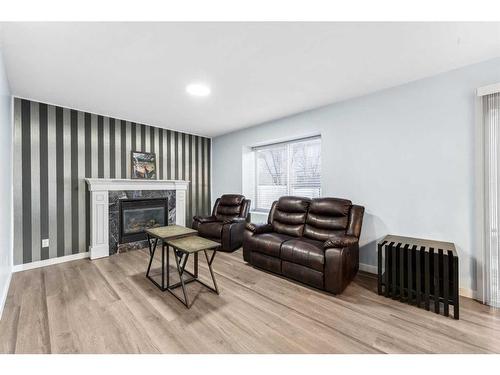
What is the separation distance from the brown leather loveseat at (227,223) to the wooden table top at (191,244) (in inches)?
50.9

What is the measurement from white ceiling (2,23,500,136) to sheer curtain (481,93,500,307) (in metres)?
0.58

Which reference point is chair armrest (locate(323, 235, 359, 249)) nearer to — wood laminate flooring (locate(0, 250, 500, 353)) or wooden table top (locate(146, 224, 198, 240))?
wood laminate flooring (locate(0, 250, 500, 353))

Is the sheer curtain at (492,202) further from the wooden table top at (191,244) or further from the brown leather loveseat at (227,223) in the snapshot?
the brown leather loveseat at (227,223)

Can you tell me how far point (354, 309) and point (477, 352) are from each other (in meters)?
0.79

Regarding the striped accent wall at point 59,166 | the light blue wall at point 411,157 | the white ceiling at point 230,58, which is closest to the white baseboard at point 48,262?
the striped accent wall at point 59,166

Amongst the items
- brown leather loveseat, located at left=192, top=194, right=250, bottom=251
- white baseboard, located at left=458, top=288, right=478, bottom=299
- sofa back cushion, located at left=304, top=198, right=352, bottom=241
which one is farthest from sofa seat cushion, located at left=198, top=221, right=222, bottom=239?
white baseboard, located at left=458, top=288, right=478, bottom=299

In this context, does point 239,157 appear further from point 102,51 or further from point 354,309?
point 354,309

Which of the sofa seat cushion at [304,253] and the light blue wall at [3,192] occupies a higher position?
the light blue wall at [3,192]

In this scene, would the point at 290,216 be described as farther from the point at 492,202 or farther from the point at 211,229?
the point at 492,202

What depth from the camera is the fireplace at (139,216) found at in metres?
3.84

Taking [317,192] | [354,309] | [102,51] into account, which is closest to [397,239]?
[354,309]

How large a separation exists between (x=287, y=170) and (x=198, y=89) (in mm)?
2169

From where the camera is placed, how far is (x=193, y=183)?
510 cm

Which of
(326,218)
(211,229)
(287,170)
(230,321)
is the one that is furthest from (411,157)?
(211,229)
